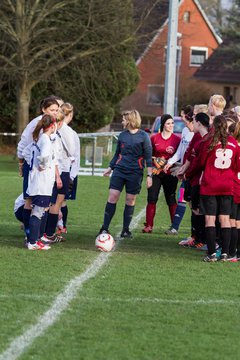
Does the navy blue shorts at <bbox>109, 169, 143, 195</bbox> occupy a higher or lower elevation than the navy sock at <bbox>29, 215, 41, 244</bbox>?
higher

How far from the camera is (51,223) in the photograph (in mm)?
12617

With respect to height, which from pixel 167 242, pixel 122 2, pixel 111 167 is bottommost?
pixel 167 242

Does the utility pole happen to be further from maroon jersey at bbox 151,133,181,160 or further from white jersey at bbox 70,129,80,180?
white jersey at bbox 70,129,80,180

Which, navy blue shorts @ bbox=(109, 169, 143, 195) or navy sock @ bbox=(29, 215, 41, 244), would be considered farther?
navy blue shorts @ bbox=(109, 169, 143, 195)

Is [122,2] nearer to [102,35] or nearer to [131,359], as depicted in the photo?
[102,35]

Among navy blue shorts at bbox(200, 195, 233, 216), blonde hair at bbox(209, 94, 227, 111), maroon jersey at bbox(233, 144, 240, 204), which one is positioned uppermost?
blonde hair at bbox(209, 94, 227, 111)

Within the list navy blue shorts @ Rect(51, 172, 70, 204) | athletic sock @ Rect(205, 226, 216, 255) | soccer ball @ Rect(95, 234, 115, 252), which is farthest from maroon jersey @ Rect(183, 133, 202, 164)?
navy blue shorts @ Rect(51, 172, 70, 204)

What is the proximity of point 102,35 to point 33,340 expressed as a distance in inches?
1176

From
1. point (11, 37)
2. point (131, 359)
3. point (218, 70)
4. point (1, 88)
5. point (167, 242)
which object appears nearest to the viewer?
point (131, 359)

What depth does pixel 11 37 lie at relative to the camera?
3559 cm

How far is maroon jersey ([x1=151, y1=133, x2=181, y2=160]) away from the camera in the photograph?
14.0 m

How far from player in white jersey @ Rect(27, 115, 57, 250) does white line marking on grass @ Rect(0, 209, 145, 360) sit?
95cm

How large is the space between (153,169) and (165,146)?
389mm

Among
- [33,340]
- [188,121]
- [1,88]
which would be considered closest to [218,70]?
[1,88]
